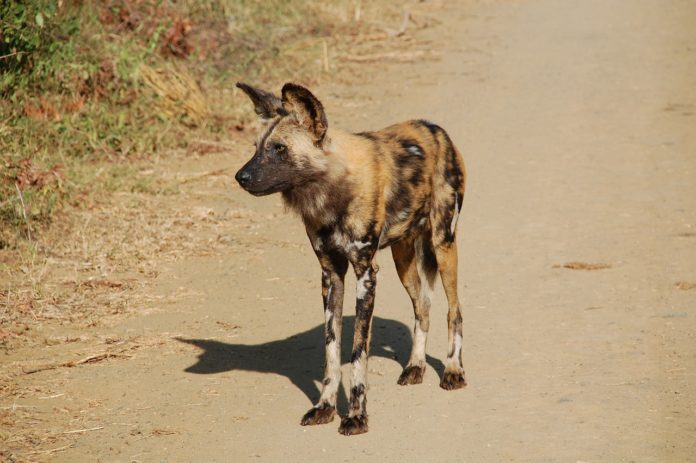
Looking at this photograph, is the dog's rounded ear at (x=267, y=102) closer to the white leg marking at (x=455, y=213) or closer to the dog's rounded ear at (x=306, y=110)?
the dog's rounded ear at (x=306, y=110)

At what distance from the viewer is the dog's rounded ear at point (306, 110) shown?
4.80m

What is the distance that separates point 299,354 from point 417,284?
2.47ft

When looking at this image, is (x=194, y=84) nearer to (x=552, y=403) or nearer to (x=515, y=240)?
(x=515, y=240)

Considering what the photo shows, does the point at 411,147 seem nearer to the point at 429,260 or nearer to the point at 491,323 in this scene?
the point at 429,260

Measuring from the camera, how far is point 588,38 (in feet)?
45.8

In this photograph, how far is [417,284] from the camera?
5.78 m

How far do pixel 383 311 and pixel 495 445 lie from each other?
2.02 meters

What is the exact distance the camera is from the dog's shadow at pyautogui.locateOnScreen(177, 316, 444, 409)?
5660mm

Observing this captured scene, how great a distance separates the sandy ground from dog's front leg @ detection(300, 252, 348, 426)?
13cm

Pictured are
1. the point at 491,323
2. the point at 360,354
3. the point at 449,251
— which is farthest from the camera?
the point at 491,323

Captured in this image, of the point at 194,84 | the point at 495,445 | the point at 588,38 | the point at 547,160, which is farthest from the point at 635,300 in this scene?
the point at 588,38

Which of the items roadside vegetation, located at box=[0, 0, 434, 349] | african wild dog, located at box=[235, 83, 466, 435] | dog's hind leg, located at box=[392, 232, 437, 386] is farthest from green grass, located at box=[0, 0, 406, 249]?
african wild dog, located at box=[235, 83, 466, 435]

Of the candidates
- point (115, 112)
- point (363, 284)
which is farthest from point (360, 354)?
point (115, 112)

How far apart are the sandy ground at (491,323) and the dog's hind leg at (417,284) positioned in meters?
0.11
